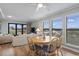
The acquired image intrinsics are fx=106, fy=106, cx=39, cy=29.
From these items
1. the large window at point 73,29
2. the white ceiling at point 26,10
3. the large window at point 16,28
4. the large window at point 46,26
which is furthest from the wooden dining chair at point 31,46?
the large window at point 73,29

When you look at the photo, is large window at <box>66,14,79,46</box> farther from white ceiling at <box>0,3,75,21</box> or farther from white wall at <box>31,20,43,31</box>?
white wall at <box>31,20,43,31</box>

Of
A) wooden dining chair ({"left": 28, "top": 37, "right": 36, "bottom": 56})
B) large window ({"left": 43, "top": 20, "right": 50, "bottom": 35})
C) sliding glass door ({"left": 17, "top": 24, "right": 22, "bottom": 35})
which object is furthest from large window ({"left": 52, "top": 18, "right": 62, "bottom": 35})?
sliding glass door ({"left": 17, "top": 24, "right": 22, "bottom": 35})

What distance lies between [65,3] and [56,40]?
0.89 meters

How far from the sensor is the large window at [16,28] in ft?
8.22

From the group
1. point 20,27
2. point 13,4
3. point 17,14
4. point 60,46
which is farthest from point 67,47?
point 13,4

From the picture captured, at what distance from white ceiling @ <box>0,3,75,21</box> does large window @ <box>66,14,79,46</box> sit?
325 millimetres

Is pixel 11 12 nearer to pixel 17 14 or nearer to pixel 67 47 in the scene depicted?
pixel 17 14

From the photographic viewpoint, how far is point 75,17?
93.4 inches

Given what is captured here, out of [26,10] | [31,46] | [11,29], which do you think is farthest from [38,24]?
[11,29]

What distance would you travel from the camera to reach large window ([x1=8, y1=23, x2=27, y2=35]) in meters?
2.51

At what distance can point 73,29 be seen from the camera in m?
2.48

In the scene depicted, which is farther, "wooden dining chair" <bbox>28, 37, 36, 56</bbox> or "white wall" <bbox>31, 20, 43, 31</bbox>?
"white wall" <bbox>31, 20, 43, 31</bbox>

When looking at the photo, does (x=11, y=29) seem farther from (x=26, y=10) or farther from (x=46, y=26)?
(x=46, y=26)

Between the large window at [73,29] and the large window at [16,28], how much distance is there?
1.05 meters
